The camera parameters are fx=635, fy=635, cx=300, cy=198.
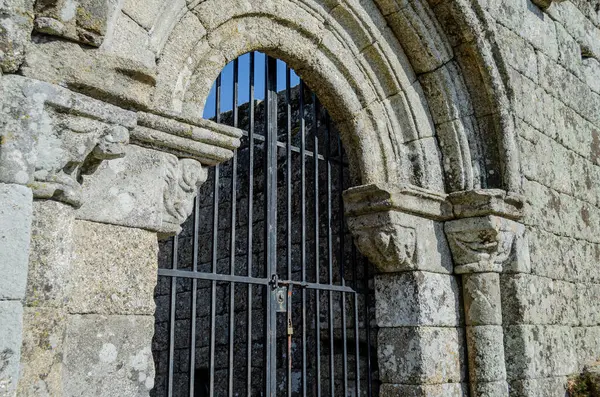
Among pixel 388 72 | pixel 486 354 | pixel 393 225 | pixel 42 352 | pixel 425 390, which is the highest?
pixel 388 72

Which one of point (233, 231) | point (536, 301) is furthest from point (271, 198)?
point (536, 301)

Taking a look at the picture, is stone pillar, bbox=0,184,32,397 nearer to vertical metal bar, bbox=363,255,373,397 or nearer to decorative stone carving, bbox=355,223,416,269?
decorative stone carving, bbox=355,223,416,269

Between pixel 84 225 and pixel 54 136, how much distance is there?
469 millimetres

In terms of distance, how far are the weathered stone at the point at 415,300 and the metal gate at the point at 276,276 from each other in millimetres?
189

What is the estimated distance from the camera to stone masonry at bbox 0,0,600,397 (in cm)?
191

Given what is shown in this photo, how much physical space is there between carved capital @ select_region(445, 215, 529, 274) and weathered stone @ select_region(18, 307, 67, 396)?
288 centimetres

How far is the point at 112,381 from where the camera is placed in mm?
2330

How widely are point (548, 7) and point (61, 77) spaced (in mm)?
4412

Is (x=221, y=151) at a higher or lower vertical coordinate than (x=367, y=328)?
higher

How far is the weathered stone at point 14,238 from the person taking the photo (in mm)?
1688

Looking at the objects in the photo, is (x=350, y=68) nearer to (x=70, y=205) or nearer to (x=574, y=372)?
(x=70, y=205)

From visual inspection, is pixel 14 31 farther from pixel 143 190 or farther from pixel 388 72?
pixel 388 72

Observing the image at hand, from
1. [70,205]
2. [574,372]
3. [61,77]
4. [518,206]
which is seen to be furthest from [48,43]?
[574,372]

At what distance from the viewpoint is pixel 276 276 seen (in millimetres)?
3596
